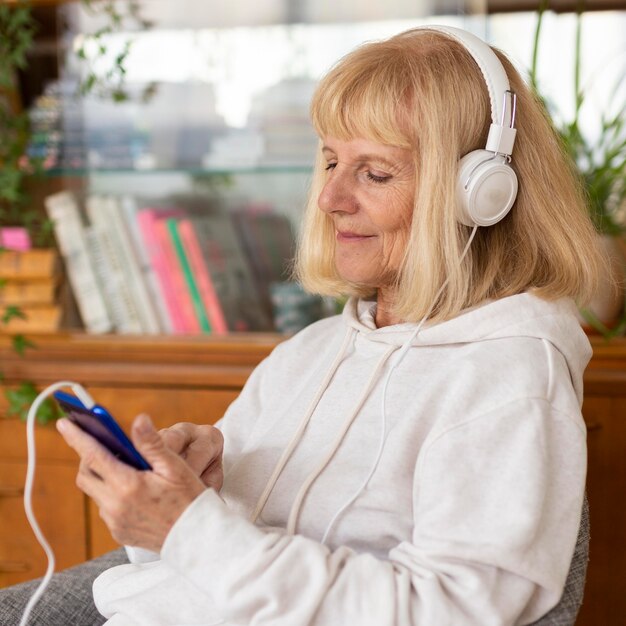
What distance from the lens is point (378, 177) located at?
119 cm

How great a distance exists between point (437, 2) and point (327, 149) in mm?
879

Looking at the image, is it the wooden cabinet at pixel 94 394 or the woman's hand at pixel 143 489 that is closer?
the woman's hand at pixel 143 489

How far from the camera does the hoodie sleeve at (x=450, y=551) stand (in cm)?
93

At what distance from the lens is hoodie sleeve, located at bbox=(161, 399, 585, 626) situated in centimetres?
93

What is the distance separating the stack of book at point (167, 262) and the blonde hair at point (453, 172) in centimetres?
86

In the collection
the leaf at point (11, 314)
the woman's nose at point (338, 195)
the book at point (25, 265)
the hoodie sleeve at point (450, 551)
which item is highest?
the woman's nose at point (338, 195)

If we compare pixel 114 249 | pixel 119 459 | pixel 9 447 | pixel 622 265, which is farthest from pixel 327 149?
pixel 9 447

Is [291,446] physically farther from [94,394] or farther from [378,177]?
[94,394]

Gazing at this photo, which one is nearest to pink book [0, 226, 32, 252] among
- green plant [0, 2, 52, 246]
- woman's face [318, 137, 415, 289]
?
green plant [0, 2, 52, 246]

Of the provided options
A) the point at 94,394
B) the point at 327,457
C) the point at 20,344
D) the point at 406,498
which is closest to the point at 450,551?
the point at 406,498

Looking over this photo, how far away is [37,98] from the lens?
2.15 meters

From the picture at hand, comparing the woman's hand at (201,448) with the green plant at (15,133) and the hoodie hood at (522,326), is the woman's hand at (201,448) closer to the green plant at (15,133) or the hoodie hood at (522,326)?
the hoodie hood at (522,326)

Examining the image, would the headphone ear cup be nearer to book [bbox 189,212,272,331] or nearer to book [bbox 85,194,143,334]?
book [bbox 189,212,272,331]

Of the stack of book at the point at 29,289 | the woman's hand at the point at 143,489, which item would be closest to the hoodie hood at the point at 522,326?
the woman's hand at the point at 143,489
